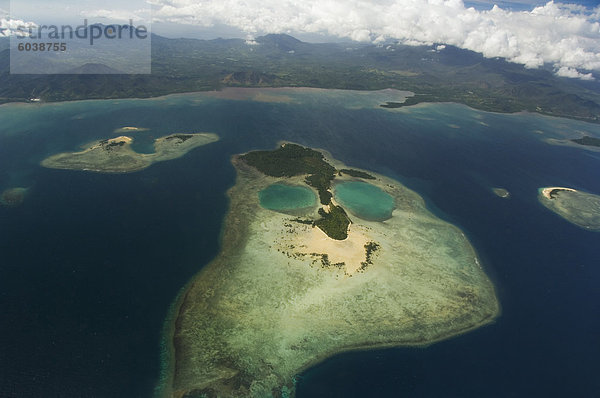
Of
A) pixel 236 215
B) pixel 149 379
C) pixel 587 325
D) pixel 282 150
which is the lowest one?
pixel 149 379

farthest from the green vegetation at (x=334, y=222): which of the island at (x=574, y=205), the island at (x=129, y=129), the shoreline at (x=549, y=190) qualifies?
the island at (x=129, y=129)

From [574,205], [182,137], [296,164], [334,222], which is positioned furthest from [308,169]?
[574,205]

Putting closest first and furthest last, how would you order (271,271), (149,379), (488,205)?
(149,379), (271,271), (488,205)

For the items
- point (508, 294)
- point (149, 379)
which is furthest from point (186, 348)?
point (508, 294)

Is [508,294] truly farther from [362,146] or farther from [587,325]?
[362,146]

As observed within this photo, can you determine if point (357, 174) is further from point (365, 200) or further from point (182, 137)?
point (182, 137)

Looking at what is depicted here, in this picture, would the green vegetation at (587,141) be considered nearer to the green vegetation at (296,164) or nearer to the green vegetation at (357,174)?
the green vegetation at (357,174)

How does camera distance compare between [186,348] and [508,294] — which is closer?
[186,348]

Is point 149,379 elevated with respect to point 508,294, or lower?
lower
